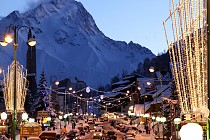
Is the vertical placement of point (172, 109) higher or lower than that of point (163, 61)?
lower

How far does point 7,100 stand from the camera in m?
22.2

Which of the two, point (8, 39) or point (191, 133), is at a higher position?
point (8, 39)

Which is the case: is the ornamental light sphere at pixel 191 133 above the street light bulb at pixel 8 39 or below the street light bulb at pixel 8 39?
below

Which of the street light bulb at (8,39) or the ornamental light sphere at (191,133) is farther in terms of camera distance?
the street light bulb at (8,39)

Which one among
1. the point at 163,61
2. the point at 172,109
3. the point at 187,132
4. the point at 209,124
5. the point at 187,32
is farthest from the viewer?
the point at 163,61

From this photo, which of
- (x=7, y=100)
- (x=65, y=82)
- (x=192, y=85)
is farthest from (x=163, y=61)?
(x=192, y=85)

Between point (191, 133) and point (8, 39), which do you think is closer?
point (191, 133)

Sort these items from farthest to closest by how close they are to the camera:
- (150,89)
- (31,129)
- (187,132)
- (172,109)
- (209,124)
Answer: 1. (150,89)
2. (172,109)
3. (31,129)
4. (209,124)
5. (187,132)

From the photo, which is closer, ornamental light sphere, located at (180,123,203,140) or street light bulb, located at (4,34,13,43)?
ornamental light sphere, located at (180,123,203,140)

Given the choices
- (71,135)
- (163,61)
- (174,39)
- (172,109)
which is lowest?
(71,135)

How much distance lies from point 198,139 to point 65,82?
177 m

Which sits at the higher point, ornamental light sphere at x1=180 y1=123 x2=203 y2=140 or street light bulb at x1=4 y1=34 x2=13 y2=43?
street light bulb at x1=4 y1=34 x2=13 y2=43

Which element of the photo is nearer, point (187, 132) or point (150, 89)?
point (187, 132)

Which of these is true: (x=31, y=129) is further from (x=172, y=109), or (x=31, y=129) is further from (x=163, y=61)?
(x=163, y=61)
